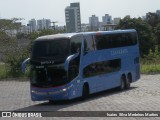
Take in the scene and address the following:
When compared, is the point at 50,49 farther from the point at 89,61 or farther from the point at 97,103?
the point at 97,103

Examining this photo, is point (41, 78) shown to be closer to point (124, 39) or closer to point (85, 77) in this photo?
point (85, 77)

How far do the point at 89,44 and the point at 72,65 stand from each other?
2.37 m

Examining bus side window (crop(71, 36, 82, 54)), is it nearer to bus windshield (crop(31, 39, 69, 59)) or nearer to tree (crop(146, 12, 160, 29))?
bus windshield (crop(31, 39, 69, 59))

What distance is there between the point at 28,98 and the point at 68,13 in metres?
88.6

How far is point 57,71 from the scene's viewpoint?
2197 centimetres

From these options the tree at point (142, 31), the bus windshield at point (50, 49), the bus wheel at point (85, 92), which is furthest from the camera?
the tree at point (142, 31)

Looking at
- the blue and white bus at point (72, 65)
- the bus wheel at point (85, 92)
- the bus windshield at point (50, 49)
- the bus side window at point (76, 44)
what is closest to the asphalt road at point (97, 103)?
the bus wheel at point (85, 92)

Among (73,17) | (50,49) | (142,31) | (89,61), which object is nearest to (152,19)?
(73,17)

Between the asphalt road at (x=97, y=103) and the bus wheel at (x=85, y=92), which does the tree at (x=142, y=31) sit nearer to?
the asphalt road at (x=97, y=103)

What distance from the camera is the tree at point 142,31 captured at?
247 feet

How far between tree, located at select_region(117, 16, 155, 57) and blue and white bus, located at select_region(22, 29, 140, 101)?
4525 centimetres

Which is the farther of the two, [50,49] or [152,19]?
[152,19]

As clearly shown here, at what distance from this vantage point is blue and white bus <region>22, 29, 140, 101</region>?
22.0 metres

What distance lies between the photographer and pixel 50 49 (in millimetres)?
22516
